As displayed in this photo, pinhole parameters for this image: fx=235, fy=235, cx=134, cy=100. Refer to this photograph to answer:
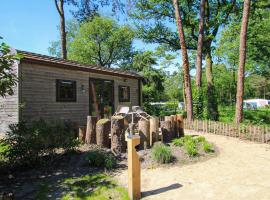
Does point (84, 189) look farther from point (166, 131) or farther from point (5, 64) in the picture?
point (166, 131)

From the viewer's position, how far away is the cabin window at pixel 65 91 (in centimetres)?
1052

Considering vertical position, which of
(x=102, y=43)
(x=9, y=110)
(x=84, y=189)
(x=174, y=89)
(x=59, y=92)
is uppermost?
(x=102, y=43)

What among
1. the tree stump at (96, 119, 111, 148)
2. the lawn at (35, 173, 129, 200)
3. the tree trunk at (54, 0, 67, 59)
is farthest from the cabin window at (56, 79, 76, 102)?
the tree trunk at (54, 0, 67, 59)

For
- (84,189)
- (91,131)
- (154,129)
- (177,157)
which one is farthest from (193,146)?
(84,189)

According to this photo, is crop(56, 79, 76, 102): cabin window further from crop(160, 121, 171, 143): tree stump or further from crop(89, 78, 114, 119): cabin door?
crop(160, 121, 171, 143): tree stump

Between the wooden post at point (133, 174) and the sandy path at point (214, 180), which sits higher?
the wooden post at point (133, 174)

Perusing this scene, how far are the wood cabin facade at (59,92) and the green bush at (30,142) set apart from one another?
5.18 feet

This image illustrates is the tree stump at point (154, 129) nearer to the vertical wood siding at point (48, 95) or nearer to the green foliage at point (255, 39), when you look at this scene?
the vertical wood siding at point (48, 95)

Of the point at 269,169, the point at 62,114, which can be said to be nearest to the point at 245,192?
the point at 269,169

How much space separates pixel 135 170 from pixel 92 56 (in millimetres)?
33913

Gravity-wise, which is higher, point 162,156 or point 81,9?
point 81,9

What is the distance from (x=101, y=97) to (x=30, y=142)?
7525 millimetres

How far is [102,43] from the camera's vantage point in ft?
119

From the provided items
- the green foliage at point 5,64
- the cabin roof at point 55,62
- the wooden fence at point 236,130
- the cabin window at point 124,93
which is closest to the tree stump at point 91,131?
the green foliage at point 5,64
